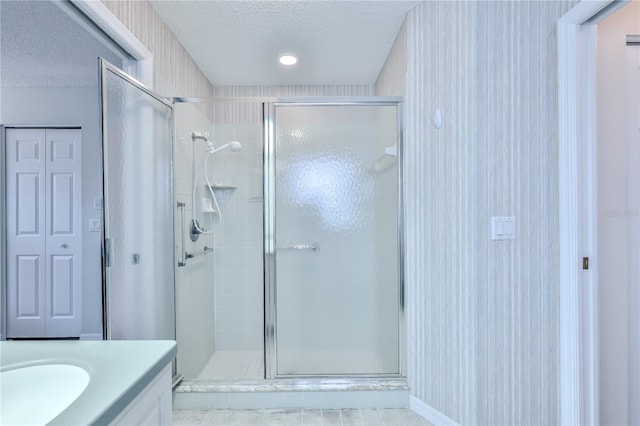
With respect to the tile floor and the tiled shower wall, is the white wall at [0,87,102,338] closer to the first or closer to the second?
the tile floor

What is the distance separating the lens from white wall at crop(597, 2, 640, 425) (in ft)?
5.15

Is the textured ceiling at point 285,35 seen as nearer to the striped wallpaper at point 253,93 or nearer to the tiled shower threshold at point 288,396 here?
the striped wallpaper at point 253,93

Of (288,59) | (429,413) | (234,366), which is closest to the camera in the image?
(429,413)

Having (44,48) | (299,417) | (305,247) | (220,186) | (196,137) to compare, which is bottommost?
(299,417)

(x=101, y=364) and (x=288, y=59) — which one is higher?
(x=288, y=59)

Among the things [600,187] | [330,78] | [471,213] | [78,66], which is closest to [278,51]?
[330,78]

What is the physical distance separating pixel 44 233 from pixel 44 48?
1717 millimetres

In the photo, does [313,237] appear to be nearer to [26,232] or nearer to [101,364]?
[101,364]

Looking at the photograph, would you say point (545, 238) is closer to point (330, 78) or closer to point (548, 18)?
point (548, 18)

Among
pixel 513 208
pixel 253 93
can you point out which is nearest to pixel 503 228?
pixel 513 208

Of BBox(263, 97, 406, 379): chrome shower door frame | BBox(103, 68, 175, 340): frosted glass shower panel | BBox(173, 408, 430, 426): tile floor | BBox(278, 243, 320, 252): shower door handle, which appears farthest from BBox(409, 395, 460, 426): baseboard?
BBox(103, 68, 175, 340): frosted glass shower panel

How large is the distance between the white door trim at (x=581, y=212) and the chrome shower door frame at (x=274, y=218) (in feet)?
2.94

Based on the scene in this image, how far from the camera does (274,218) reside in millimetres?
2227

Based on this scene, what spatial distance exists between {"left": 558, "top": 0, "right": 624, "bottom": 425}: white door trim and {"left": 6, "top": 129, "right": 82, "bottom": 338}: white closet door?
3.92 metres
